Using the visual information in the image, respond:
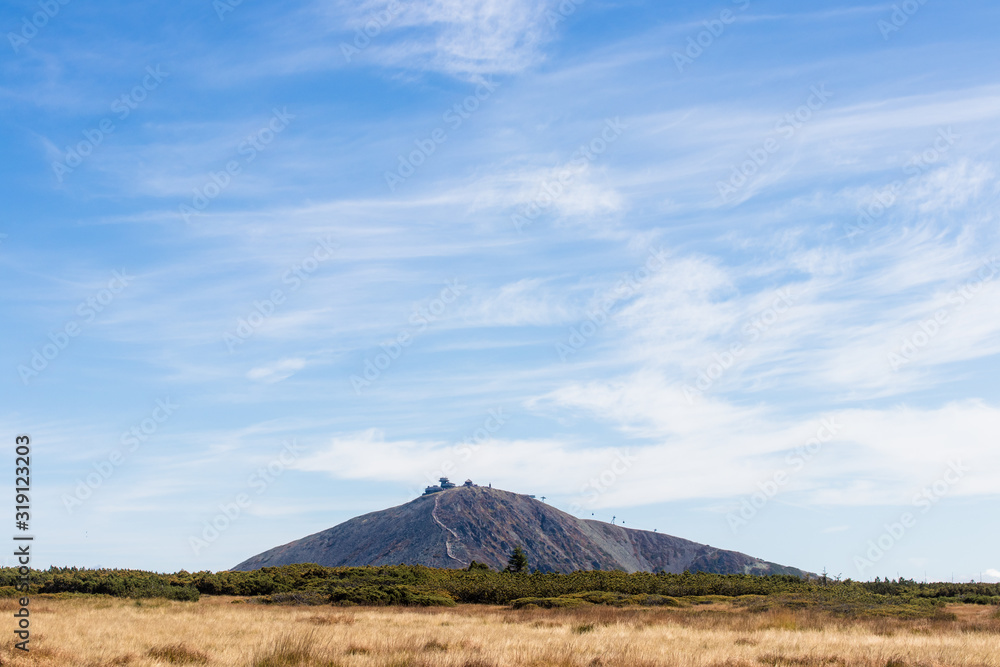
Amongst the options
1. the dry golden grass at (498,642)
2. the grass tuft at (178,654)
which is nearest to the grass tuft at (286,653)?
the dry golden grass at (498,642)

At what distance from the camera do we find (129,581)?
175 ft

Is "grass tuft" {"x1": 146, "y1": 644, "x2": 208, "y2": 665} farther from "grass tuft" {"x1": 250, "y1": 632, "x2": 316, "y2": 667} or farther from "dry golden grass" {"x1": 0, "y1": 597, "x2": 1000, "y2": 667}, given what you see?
"grass tuft" {"x1": 250, "y1": 632, "x2": 316, "y2": 667}

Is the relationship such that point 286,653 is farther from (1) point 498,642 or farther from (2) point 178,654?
(1) point 498,642

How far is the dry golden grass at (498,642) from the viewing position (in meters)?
17.0

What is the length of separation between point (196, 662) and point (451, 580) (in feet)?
174

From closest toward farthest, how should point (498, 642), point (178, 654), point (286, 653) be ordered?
point (286, 653) < point (178, 654) < point (498, 642)

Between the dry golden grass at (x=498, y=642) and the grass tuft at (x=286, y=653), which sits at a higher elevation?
the grass tuft at (x=286, y=653)

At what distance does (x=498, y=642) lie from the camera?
21469 mm

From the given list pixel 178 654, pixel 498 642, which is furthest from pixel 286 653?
pixel 498 642

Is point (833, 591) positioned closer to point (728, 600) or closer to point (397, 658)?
point (728, 600)

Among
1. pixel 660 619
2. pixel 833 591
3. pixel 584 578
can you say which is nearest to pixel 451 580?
pixel 584 578

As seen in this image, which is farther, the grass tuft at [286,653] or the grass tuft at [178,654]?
the grass tuft at [178,654]

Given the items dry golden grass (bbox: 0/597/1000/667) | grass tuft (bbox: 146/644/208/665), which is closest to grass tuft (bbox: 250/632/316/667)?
dry golden grass (bbox: 0/597/1000/667)

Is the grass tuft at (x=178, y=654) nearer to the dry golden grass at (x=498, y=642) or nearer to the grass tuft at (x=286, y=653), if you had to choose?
the dry golden grass at (x=498, y=642)
